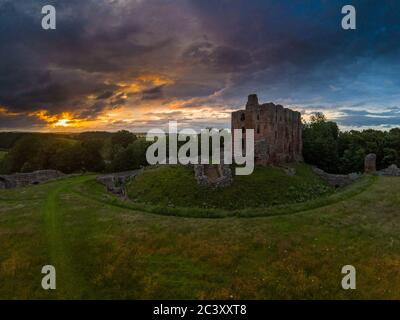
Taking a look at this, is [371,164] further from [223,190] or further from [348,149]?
[223,190]

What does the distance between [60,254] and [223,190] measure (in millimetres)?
21983

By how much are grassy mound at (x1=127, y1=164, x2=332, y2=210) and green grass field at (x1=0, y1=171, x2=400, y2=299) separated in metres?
9.20

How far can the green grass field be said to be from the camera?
53.6 ft

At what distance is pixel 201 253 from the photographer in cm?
1966

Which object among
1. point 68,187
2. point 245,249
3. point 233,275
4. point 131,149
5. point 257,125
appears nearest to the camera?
point 233,275

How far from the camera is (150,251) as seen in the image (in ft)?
65.9

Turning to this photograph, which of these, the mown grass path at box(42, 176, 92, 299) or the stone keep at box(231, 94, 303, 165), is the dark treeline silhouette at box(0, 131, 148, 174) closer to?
the stone keep at box(231, 94, 303, 165)

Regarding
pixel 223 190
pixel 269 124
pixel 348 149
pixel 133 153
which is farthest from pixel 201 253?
pixel 348 149

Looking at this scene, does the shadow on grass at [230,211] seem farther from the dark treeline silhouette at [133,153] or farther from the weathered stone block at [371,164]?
the dark treeline silhouette at [133,153]

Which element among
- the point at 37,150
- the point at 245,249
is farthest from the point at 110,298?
the point at 37,150

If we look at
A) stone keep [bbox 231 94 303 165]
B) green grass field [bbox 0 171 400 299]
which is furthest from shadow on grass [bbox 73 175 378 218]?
stone keep [bbox 231 94 303 165]

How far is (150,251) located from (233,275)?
19.4ft
